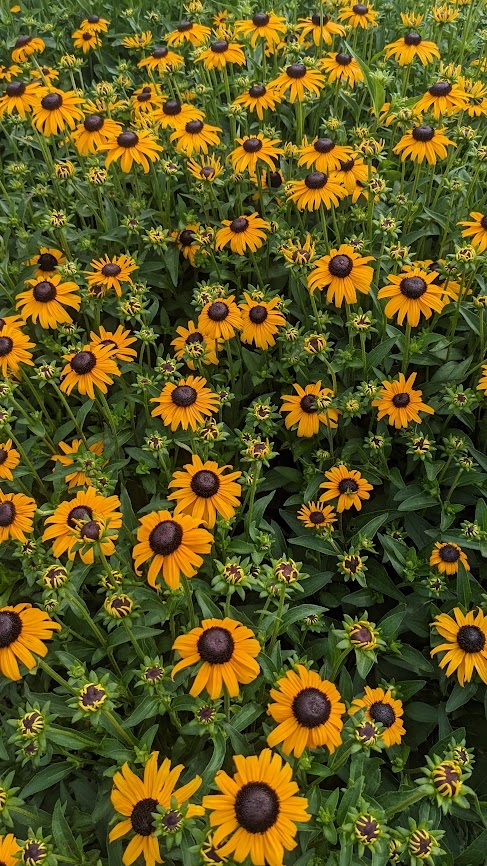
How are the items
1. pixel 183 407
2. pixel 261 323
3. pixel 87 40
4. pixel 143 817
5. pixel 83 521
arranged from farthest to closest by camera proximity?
pixel 87 40, pixel 261 323, pixel 183 407, pixel 83 521, pixel 143 817

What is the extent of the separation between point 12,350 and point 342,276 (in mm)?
1470

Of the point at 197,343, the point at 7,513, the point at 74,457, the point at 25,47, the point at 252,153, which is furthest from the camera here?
the point at 25,47

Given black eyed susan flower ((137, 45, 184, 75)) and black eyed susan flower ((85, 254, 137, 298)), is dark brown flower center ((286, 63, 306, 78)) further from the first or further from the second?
black eyed susan flower ((85, 254, 137, 298))

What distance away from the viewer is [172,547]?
1.91 meters

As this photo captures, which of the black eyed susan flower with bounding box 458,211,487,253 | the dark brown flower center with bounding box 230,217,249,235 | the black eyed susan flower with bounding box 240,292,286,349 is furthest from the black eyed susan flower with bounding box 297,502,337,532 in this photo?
the dark brown flower center with bounding box 230,217,249,235

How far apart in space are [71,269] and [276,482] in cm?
146

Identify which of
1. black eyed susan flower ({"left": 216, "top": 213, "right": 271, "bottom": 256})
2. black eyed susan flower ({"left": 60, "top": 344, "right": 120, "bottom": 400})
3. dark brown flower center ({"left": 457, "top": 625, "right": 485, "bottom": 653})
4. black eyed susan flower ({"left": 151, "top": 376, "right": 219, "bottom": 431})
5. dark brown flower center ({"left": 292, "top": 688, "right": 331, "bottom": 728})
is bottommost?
dark brown flower center ({"left": 457, "top": 625, "right": 485, "bottom": 653})

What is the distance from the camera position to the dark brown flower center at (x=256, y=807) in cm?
153

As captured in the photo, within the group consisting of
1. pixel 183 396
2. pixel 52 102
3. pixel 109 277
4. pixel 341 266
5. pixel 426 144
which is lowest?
pixel 183 396

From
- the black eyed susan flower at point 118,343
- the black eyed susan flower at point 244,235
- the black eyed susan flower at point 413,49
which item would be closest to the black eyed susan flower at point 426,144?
the black eyed susan flower at point 244,235

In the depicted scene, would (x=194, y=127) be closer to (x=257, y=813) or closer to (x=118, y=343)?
(x=118, y=343)

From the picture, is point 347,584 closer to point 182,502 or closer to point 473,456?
point 473,456

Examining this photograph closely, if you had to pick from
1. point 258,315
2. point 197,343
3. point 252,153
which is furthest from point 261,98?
point 197,343

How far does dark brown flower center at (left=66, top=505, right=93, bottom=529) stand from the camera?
2082 mm
